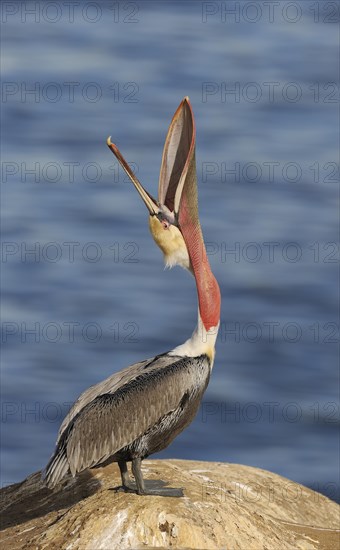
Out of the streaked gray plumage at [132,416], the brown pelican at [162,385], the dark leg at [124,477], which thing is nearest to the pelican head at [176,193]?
the brown pelican at [162,385]

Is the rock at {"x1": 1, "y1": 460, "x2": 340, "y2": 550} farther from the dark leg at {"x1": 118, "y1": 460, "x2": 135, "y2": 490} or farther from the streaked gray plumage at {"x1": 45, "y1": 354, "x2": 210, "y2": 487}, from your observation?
the streaked gray plumage at {"x1": 45, "y1": 354, "x2": 210, "y2": 487}

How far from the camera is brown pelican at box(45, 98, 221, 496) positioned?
44.2 feet

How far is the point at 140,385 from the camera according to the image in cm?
1366

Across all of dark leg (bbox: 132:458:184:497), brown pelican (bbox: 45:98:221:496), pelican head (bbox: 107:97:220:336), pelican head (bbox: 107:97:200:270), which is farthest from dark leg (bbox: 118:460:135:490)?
pelican head (bbox: 107:97:200:270)

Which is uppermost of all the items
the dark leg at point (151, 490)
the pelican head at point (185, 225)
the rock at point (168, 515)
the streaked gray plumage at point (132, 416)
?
the pelican head at point (185, 225)

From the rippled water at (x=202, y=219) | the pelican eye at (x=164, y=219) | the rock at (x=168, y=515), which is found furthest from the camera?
the rippled water at (x=202, y=219)

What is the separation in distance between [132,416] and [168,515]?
1089 mm

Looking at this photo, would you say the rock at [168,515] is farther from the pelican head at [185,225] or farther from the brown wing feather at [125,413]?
the pelican head at [185,225]

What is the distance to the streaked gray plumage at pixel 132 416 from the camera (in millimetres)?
13469

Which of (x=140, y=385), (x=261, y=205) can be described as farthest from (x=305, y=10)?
(x=140, y=385)

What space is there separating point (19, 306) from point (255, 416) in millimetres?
4459

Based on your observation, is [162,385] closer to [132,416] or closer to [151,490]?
[132,416]

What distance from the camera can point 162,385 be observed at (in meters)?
13.6

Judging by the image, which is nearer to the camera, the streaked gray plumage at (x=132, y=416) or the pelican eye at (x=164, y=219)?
the streaked gray plumage at (x=132, y=416)
